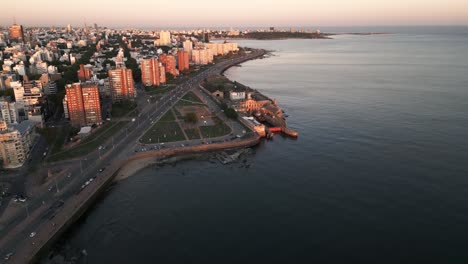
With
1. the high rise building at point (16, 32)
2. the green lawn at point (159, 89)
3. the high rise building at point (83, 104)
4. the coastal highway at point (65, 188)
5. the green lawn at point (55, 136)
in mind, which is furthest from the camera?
the high rise building at point (16, 32)

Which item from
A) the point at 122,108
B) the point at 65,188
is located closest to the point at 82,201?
the point at 65,188

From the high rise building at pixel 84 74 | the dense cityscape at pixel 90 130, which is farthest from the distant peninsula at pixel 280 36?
the high rise building at pixel 84 74

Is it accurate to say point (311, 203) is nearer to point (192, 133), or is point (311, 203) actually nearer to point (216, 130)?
point (216, 130)

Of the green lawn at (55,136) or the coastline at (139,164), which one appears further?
the green lawn at (55,136)

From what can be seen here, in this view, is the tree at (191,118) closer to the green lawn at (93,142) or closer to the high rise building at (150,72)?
the green lawn at (93,142)

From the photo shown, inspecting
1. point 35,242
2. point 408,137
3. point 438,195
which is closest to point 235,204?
point 35,242

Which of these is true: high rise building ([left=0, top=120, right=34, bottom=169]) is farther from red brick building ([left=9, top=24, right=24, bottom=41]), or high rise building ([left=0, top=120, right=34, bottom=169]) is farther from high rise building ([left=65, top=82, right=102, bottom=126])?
red brick building ([left=9, top=24, right=24, bottom=41])

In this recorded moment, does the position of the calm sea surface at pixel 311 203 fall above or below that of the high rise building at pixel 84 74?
below
